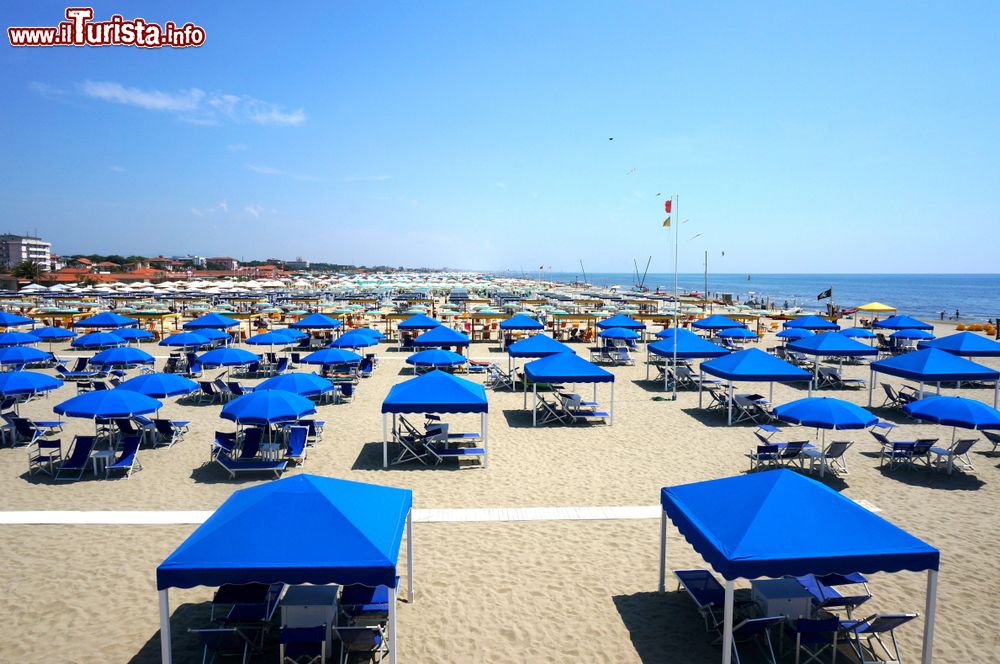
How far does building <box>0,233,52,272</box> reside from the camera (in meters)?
128

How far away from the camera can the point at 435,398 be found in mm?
10289

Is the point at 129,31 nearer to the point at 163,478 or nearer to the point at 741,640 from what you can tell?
the point at 163,478


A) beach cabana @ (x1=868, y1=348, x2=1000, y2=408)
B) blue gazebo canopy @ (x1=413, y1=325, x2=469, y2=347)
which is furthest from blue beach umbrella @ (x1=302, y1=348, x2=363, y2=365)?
beach cabana @ (x1=868, y1=348, x2=1000, y2=408)

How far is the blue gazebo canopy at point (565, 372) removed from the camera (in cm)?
1291

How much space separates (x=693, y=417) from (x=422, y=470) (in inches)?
297

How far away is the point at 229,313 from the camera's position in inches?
1199

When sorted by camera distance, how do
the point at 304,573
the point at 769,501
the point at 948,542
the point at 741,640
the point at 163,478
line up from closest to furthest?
the point at 304,573, the point at 769,501, the point at 741,640, the point at 948,542, the point at 163,478

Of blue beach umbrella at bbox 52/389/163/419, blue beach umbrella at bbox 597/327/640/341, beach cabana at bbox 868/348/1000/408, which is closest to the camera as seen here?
blue beach umbrella at bbox 52/389/163/419

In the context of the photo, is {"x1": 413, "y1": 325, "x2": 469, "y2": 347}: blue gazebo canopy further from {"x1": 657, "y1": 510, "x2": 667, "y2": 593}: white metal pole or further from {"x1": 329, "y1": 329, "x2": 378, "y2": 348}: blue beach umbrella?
{"x1": 657, "y1": 510, "x2": 667, "y2": 593}: white metal pole

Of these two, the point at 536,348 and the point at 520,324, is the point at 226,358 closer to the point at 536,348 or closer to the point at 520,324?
the point at 536,348

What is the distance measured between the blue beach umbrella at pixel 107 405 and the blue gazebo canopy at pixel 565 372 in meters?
7.95

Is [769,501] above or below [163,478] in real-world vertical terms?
above

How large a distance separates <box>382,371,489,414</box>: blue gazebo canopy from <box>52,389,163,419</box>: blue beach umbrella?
14.9 ft

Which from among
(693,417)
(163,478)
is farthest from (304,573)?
(693,417)
